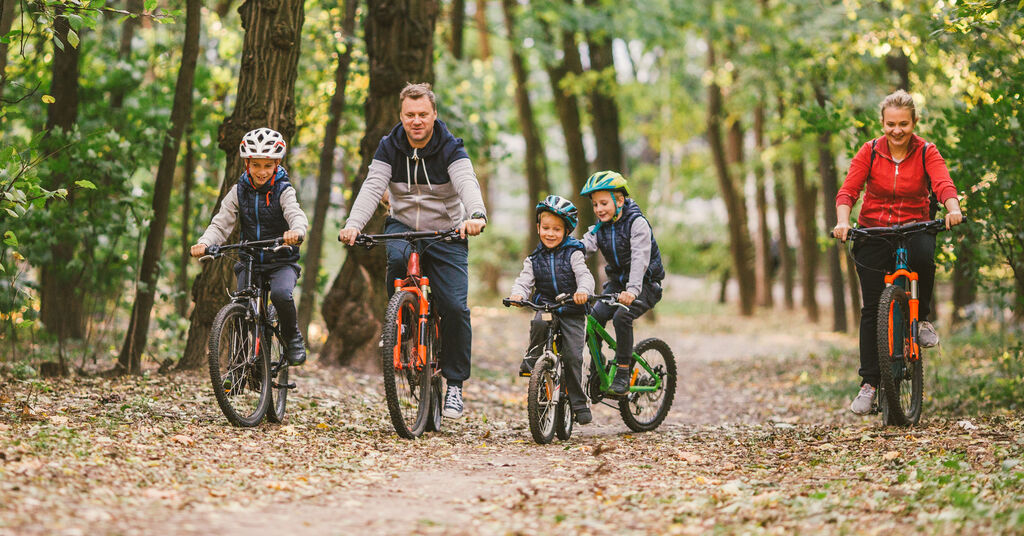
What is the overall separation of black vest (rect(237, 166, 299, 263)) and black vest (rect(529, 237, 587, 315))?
1.78 m

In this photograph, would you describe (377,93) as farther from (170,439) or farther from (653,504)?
(653,504)

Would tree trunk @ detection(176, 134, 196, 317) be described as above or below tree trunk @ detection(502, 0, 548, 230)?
below

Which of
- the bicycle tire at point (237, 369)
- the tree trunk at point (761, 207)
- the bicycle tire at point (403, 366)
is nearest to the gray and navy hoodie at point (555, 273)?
the bicycle tire at point (403, 366)

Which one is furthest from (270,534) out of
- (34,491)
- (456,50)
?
(456,50)

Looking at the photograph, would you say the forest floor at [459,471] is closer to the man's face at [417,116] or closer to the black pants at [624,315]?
the black pants at [624,315]

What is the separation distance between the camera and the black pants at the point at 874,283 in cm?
724

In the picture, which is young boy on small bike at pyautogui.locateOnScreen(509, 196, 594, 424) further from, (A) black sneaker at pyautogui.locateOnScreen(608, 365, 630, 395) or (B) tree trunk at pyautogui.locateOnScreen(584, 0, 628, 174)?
(B) tree trunk at pyautogui.locateOnScreen(584, 0, 628, 174)

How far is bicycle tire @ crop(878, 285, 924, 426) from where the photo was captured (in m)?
6.93

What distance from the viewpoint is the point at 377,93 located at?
10.6m

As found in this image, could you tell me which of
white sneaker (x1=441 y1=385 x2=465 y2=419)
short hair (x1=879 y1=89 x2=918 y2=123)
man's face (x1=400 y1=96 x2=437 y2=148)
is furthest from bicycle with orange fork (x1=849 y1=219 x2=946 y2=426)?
man's face (x1=400 y1=96 x2=437 y2=148)

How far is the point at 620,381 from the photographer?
24.5 ft

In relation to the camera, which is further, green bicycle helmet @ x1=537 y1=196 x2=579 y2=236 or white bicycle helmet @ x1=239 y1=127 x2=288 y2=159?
green bicycle helmet @ x1=537 y1=196 x2=579 y2=236

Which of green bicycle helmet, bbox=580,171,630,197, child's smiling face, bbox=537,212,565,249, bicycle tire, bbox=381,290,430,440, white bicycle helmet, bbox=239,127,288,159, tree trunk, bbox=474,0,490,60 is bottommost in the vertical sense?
bicycle tire, bbox=381,290,430,440

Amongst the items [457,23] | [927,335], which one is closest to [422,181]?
[927,335]
